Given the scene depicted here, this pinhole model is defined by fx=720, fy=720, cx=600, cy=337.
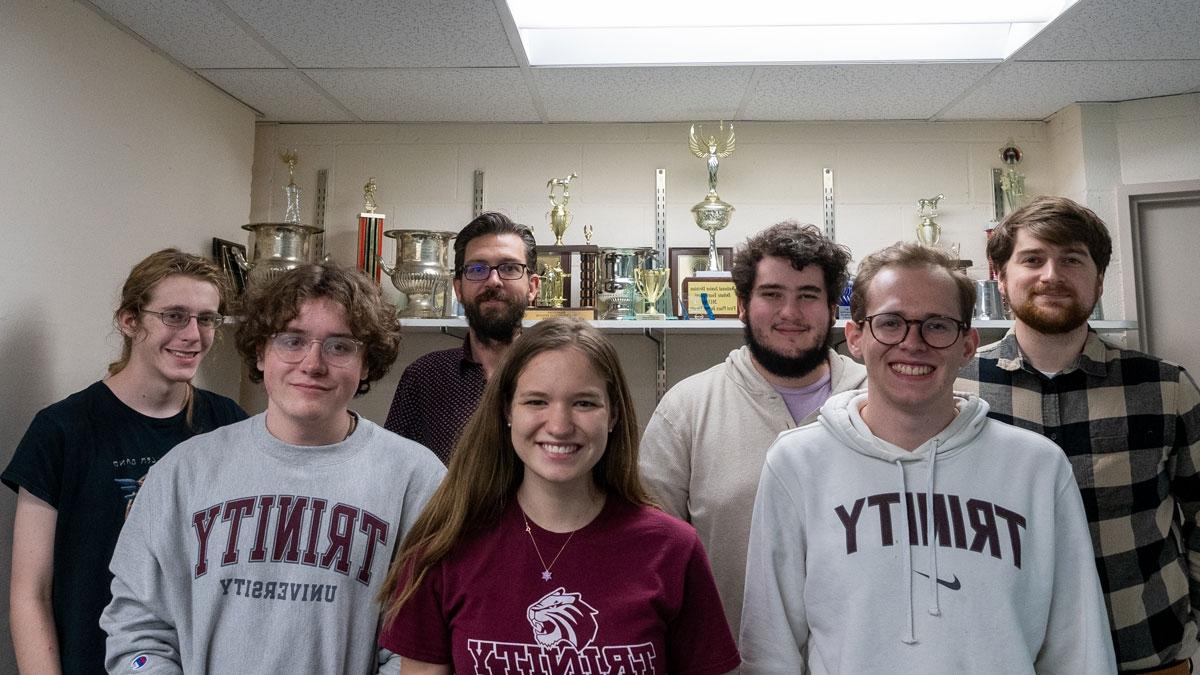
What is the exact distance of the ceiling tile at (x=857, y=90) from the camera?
2441 millimetres

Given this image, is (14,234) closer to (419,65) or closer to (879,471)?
(419,65)

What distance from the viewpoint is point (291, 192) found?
2.92m

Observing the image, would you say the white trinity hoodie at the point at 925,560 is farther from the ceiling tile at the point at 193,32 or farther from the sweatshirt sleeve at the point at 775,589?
the ceiling tile at the point at 193,32

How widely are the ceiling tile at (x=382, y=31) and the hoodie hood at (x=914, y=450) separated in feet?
5.06

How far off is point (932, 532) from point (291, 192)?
2.67 m

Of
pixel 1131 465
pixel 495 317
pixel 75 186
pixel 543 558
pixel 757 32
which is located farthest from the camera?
pixel 757 32

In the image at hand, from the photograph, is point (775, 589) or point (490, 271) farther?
point (490, 271)

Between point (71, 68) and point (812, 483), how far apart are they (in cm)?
228

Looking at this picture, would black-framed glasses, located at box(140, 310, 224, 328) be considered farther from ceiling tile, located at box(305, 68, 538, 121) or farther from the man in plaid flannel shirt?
the man in plaid flannel shirt

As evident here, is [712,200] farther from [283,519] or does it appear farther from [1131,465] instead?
[283,519]

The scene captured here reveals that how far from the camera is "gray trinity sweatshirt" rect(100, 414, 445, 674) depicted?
115 cm

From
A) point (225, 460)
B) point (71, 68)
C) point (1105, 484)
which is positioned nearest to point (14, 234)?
point (71, 68)

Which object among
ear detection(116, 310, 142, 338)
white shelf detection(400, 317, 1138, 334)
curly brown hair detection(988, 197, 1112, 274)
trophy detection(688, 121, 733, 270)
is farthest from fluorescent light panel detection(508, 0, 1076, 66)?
ear detection(116, 310, 142, 338)

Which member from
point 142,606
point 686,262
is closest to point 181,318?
point 142,606
